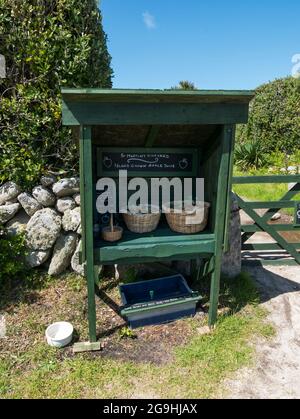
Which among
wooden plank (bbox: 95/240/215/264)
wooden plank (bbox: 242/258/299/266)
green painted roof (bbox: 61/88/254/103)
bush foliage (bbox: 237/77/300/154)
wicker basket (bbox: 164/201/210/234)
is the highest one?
bush foliage (bbox: 237/77/300/154)

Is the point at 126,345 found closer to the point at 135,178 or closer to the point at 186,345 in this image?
the point at 186,345

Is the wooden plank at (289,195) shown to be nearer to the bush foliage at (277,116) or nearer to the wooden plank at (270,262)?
the wooden plank at (270,262)

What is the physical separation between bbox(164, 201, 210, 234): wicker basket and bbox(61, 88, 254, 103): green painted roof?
1179mm

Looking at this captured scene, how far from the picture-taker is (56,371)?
116 inches

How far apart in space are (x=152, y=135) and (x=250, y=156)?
32.1ft

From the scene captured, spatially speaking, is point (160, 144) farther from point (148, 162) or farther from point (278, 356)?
point (278, 356)

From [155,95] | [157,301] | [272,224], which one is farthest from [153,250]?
[272,224]

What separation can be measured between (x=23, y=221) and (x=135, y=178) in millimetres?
1751

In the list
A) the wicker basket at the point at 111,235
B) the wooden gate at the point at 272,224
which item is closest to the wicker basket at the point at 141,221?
the wicker basket at the point at 111,235

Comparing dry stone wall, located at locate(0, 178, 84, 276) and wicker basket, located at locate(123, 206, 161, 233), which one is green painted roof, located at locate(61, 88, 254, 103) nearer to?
wicker basket, located at locate(123, 206, 161, 233)

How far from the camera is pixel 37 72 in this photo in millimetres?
4145

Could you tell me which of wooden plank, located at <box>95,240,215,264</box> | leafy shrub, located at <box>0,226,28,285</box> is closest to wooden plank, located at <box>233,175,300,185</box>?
wooden plank, located at <box>95,240,215,264</box>

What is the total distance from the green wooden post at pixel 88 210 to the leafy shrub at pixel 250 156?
10.3 meters

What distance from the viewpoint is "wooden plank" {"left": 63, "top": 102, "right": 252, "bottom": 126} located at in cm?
270
